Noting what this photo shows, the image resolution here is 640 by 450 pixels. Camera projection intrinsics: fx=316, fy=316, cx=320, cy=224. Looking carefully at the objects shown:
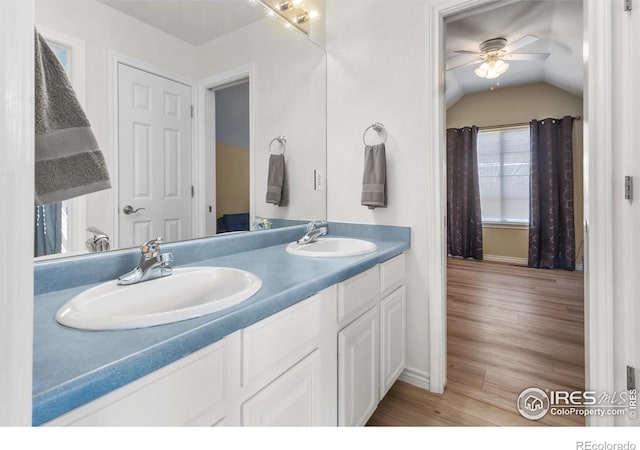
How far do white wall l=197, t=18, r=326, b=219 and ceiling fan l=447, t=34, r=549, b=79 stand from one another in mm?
1846

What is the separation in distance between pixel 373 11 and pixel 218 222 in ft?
5.15

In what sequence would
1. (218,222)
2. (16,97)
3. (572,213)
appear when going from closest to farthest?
(16,97) < (218,222) < (572,213)

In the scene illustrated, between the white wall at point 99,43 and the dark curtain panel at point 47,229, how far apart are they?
3.5 inches

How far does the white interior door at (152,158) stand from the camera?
1.13 metres

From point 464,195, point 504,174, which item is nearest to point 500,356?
point 464,195

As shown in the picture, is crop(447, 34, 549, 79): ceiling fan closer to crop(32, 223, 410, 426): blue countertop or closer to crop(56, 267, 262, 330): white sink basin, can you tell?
crop(32, 223, 410, 426): blue countertop

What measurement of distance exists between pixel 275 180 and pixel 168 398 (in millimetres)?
1380

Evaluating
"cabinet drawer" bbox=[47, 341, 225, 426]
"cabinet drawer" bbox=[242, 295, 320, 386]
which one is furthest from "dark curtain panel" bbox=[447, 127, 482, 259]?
"cabinet drawer" bbox=[47, 341, 225, 426]

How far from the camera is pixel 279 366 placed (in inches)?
35.6

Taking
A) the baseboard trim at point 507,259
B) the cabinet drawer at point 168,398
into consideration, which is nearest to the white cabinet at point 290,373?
the cabinet drawer at point 168,398

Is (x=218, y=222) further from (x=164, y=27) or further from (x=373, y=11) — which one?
(x=373, y=11)

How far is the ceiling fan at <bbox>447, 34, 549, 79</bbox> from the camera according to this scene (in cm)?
309

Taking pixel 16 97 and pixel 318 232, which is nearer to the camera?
pixel 16 97
